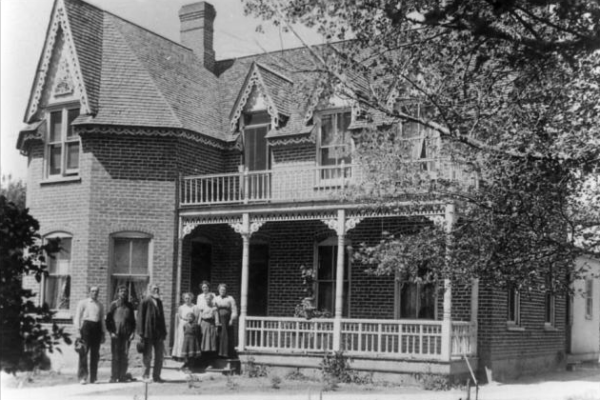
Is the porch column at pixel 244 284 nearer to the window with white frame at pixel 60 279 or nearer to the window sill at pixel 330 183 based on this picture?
the window sill at pixel 330 183

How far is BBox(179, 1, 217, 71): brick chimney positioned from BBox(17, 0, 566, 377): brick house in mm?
2996

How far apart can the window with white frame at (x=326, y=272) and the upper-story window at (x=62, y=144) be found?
21.6ft

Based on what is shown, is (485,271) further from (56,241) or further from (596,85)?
(56,241)

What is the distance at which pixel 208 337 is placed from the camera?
17484 mm

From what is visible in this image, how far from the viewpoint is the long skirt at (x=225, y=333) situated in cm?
1783

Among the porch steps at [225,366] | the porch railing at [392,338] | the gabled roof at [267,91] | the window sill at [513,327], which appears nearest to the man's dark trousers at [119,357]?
the porch steps at [225,366]

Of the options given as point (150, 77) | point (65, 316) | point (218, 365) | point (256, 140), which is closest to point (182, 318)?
point (218, 365)

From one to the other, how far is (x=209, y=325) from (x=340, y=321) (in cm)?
287

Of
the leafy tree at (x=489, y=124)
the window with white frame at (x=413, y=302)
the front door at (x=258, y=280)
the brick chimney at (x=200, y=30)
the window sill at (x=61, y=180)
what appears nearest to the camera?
the leafy tree at (x=489, y=124)

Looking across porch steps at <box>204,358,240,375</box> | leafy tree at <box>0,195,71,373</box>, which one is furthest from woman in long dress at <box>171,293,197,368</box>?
leafy tree at <box>0,195,71,373</box>

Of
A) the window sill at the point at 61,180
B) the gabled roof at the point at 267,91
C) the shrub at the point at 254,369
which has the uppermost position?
the gabled roof at the point at 267,91

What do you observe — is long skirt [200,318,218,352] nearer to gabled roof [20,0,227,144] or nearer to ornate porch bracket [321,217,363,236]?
ornate porch bracket [321,217,363,236]

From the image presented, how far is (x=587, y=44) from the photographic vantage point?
8.02 m

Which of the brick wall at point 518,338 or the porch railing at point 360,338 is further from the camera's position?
the brick wall at point 518,338
